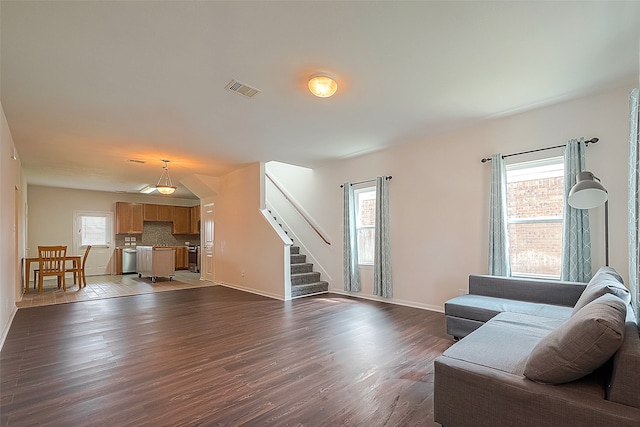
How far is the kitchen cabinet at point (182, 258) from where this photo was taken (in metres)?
10.8

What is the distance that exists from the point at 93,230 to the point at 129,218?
1.06 m

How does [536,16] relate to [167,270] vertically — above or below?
above

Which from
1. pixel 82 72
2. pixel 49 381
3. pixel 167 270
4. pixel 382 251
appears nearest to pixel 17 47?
pixel 82 72

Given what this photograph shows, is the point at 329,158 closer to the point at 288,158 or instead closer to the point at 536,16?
the point at 288,158

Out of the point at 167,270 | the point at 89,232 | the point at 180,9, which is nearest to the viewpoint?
the point at 180,9

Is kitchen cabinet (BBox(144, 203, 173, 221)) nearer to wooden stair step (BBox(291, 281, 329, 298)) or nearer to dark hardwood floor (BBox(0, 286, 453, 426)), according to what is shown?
dark hardwood floor (BBox(0, 286, 453, 426))

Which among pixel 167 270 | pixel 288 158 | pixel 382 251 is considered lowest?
pixel 167 270

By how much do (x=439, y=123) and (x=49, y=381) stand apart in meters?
4.91

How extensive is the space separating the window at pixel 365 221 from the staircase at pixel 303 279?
A: 3.52 ft

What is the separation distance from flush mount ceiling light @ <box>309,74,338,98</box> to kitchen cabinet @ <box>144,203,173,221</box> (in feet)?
31.1

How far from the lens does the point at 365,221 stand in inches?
230

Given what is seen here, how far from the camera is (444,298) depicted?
4.49 metres

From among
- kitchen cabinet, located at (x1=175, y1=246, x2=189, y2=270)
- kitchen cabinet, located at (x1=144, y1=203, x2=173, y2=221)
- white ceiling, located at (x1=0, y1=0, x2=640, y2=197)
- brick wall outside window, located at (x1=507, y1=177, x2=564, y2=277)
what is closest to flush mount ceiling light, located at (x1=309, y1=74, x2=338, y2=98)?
Result: white ceiling, located at (x1=0, y1=0, x2=640, y2=197)

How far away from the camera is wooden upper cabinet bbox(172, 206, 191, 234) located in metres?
11.1
